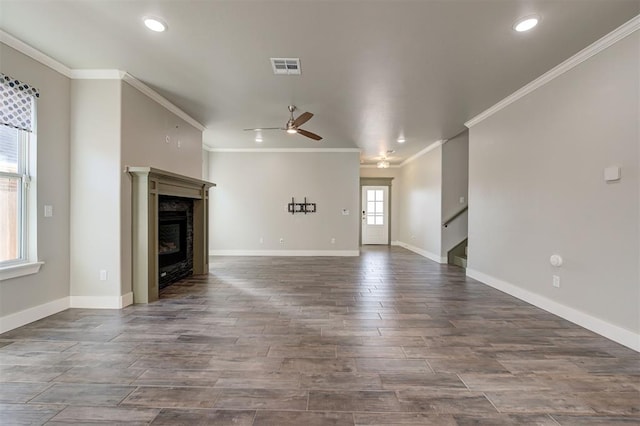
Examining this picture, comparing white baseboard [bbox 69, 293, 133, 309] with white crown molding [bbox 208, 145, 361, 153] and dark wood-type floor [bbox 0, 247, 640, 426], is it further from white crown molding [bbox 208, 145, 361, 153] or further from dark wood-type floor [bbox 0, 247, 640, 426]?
white crown molding [bbox 208, 145, 361, 153]

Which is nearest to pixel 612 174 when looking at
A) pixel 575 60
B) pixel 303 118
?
pixel 575 60

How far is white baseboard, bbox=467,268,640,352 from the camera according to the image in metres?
2.50

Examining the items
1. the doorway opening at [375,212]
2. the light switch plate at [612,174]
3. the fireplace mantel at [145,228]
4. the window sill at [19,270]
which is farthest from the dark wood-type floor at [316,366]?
the doorway opening at [375,212]

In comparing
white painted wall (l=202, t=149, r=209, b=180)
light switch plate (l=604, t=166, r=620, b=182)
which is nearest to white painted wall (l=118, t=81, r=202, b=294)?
white painted wall (l=202, t=149, r=209, b=180)

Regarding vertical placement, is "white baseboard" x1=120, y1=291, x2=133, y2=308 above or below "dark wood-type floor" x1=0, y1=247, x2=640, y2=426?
above

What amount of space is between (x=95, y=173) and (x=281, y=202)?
452 centimetres

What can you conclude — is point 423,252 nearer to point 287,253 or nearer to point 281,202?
point 287,253

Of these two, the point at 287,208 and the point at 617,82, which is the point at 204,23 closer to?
the point at 617,82

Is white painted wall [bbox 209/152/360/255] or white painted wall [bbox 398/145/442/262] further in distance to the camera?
white painted wall [bbox 209/152/360/255]

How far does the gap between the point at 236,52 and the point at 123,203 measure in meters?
2.16

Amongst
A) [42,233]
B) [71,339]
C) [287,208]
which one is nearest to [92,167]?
[42,233]

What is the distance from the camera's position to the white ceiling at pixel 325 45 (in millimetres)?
2301

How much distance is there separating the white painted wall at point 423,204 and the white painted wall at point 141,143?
547 centimetres

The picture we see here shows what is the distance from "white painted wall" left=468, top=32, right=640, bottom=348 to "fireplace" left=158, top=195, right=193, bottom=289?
4970mm
